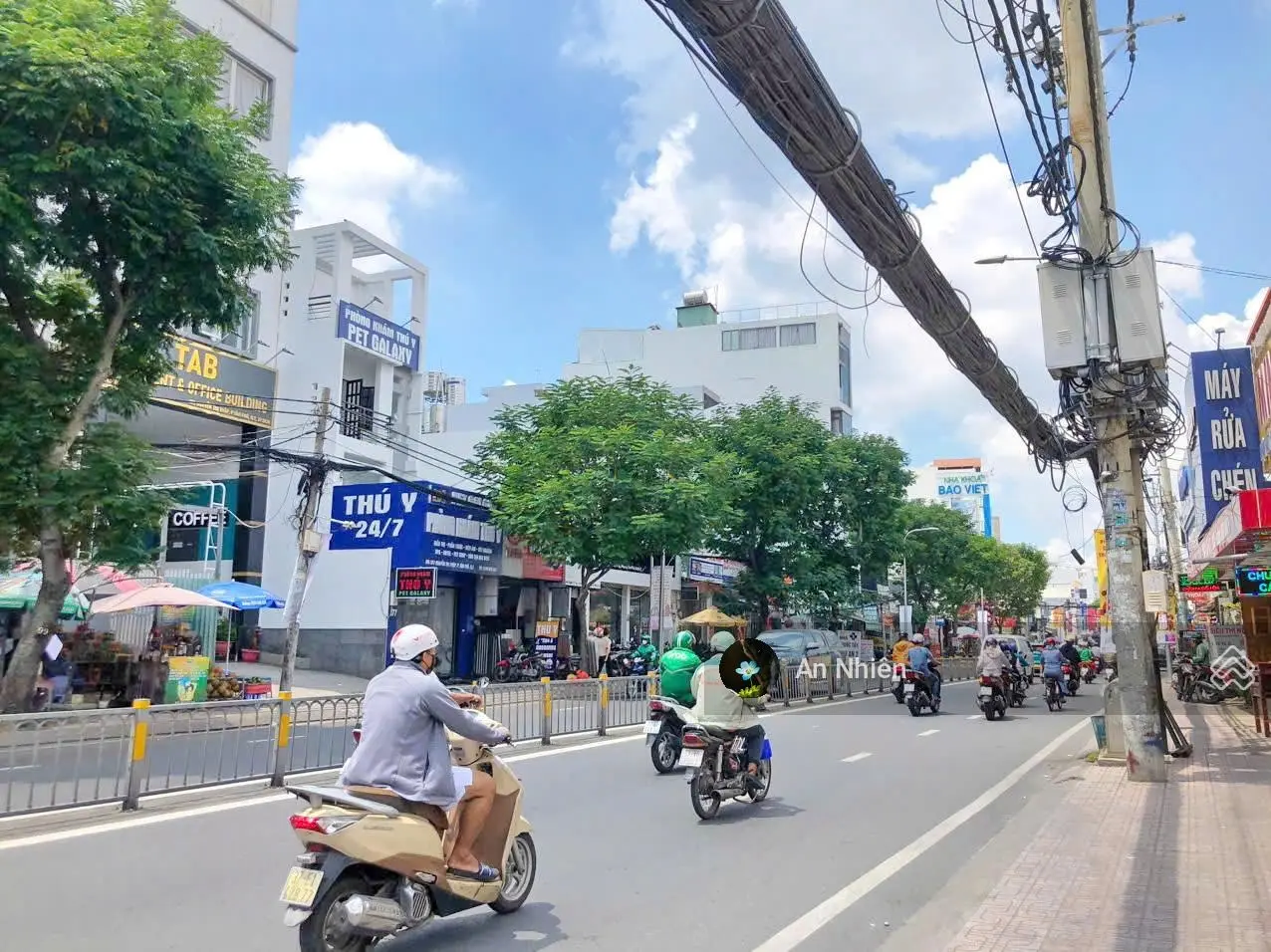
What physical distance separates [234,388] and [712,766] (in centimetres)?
2304

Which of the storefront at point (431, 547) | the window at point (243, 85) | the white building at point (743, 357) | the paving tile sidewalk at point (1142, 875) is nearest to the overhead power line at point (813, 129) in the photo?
the paving tile sidewalk at point (1142, 875)

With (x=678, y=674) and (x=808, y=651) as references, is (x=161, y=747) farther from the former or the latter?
(x=808, y=651)

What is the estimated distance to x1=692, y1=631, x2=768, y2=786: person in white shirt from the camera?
8859 millimetres

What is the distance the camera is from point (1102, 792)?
9.95m

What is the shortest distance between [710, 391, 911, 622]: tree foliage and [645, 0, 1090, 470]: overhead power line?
19.6 meters

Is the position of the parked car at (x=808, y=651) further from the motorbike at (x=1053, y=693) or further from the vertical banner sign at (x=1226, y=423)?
the vertical banner sign at (x=1226, y=423)

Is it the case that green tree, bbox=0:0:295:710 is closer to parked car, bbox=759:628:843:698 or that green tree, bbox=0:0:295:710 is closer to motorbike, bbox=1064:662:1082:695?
parked car, bbox=759:628:843:698

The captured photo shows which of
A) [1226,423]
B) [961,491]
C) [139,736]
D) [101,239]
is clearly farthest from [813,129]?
[961,491]

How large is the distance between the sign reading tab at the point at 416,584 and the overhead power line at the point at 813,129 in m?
16.8

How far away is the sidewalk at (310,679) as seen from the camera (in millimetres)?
23469

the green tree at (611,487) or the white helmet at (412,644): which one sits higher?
the green tree at (611,487)

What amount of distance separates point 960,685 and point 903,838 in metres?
26.3

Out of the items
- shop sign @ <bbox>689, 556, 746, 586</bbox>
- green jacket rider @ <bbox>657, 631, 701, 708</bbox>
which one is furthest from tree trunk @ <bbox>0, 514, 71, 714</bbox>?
shop sign @ <bbox>689, 556, 746, 586</bbox>

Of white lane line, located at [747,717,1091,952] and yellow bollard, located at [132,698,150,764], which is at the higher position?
yellow bollard, located at [132,698,150,764]
